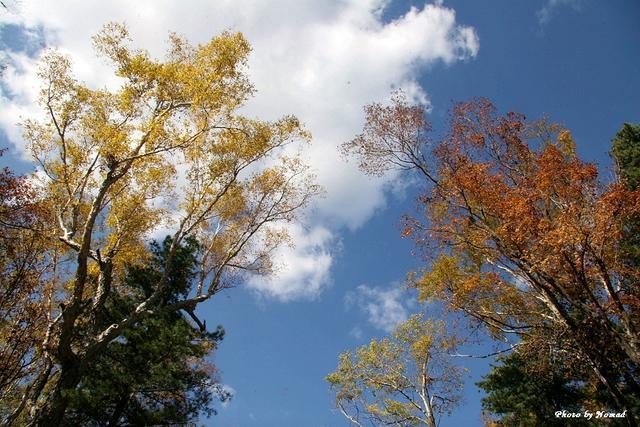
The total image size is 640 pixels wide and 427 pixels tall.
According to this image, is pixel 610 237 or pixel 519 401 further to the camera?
pixel 519 401

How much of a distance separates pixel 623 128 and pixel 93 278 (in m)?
22.7

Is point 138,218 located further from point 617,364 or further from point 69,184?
point 617,364

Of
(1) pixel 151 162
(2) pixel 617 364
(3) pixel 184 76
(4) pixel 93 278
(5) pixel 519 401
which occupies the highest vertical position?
(3) pixel 184 76

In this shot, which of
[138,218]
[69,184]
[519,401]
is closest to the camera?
[69,184]

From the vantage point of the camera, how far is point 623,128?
18.4m

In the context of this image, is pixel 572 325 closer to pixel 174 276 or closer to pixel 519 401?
pixel 519 401

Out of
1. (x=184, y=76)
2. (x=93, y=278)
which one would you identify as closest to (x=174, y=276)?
(x=93, y=278)

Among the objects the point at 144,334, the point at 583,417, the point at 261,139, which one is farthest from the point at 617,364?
the point at 144,334

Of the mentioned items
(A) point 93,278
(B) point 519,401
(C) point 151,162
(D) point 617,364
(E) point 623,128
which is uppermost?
(E) point 623,128

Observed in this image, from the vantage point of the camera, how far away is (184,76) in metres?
11.7

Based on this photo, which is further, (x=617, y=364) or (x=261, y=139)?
(x=261, y=139)

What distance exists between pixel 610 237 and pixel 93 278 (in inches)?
584

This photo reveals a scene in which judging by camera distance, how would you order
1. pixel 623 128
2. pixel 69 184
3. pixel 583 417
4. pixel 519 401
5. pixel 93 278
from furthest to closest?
1. pixel 623 128
2. pixel 519 401
3. pixel 583 417
4. pixel 93 278
5. pixel 69 184

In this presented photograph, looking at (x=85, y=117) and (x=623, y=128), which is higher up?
(x=623, y=128)
